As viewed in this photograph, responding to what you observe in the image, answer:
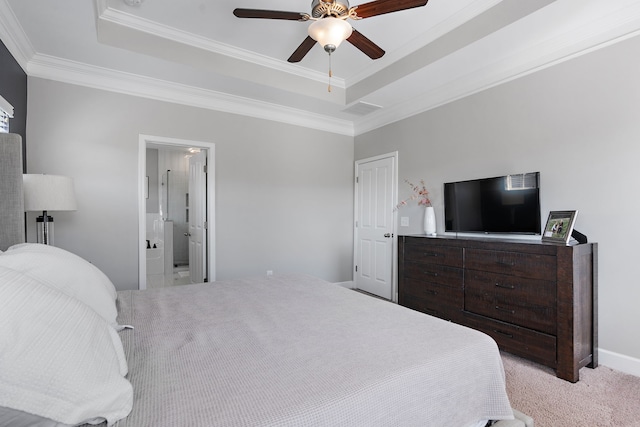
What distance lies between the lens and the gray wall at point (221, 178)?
128 inches

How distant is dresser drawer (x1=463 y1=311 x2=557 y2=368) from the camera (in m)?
2.37

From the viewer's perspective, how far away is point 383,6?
2.00m

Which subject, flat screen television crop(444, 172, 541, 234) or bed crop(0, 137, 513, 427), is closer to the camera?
bed crop(0, 137, 513, 427)

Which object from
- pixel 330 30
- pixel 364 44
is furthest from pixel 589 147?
pixel 330 30

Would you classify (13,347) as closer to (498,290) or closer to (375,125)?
(498,290)

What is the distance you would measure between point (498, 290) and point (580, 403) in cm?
88

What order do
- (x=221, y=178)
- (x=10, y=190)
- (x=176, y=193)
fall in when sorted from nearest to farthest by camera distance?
(x=10, y=190), (x=221, y=178), (x=176, y=193)

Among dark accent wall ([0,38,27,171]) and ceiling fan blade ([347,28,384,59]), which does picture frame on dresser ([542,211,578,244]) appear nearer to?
ceiling fan blade ([347,28,384,59])

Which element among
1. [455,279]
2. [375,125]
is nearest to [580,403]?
[455,279]

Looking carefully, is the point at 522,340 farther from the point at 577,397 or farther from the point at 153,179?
the point at 153,179

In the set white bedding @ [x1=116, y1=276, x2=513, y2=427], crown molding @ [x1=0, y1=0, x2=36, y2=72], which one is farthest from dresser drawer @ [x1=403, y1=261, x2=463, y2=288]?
crown molding @ [x1=0, y1=0, x2=36, y2=72]

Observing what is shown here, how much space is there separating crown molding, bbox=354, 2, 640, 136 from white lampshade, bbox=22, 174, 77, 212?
12.3ft

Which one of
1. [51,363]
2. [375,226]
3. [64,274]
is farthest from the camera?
[375,226]

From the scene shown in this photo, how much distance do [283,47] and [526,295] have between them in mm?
3227
